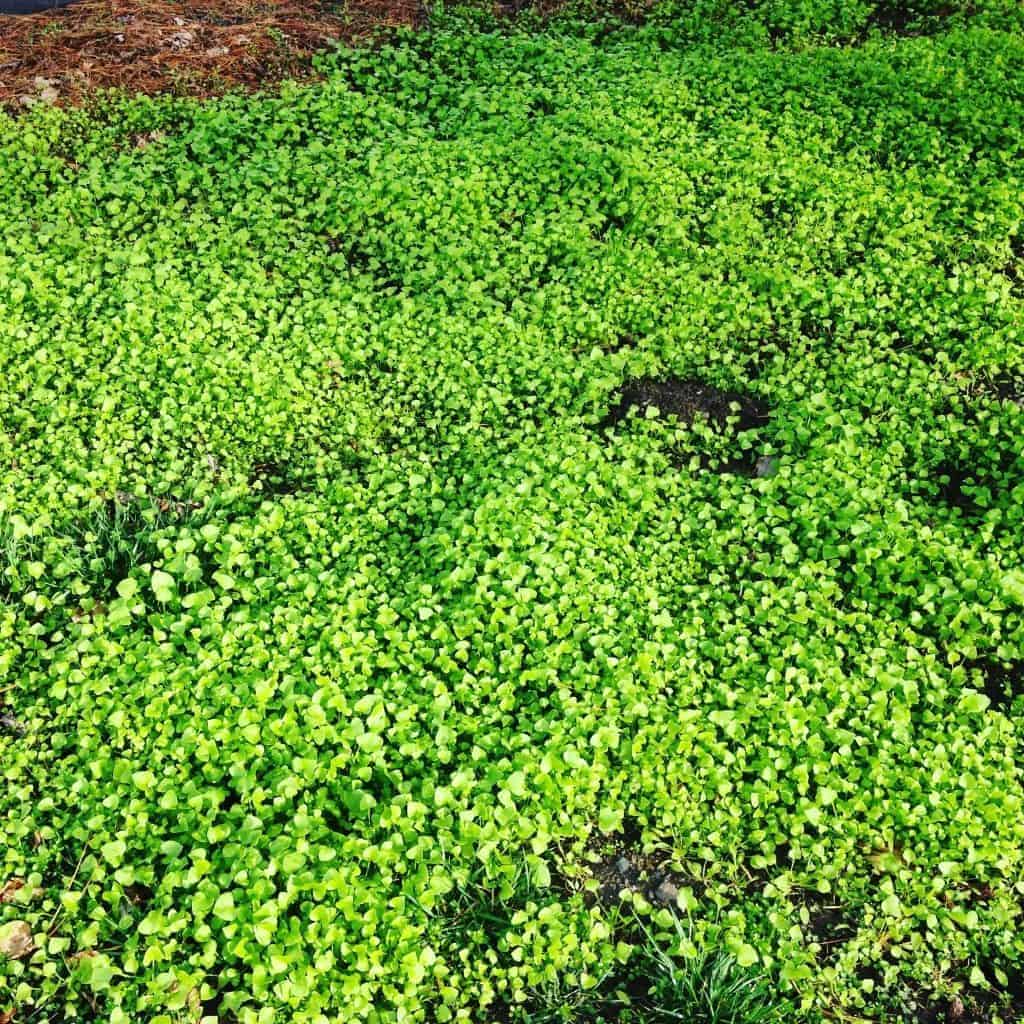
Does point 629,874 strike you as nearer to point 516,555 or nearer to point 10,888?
point 516,555

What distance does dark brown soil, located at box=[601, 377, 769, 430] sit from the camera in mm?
5820

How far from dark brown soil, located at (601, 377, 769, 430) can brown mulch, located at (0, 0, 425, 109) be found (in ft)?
16.2

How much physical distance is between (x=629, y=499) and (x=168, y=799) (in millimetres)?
2740

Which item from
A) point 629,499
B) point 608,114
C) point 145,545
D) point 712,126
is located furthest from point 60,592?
point 712,126

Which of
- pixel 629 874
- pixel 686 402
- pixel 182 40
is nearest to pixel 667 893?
pixel 629 874

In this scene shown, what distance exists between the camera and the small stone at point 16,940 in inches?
140

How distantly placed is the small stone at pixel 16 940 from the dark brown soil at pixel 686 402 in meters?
3.95

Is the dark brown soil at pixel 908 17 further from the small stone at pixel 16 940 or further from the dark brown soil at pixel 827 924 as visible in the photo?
the small stone at pixel 16 940

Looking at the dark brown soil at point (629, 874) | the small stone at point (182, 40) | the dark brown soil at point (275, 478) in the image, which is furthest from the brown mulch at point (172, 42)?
the dark brown soil at point (629, 874)

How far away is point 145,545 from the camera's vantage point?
16.3 feet

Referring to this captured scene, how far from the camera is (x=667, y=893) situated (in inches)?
153

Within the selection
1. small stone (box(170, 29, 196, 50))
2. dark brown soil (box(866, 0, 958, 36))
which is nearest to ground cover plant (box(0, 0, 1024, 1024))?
small stone (box(170, 29, 196, 50))

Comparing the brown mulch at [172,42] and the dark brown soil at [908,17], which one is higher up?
the brown mulch at [172,42]

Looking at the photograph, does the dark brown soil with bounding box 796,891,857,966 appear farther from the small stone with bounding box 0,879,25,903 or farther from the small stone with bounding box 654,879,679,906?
the small stone with bounding box 0,879,25,903
